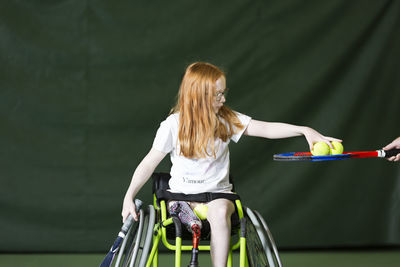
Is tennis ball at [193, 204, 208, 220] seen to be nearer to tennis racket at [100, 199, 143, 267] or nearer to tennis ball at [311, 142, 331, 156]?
tennis racket at [100, 199, 143, 267]

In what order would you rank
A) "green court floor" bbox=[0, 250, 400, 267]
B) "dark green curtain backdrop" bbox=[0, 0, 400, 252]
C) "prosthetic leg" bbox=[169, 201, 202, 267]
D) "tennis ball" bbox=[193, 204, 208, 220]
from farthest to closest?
"dark green curtain backdrop" bbox=[0, 0, 400, 252] → "green court floor" bbox=[0, 250, 400, 267] → "tennis ball" bbox=[193, 204, 208, 220] → "prosthetic leg" bbox=[169, 201, 202, 267]

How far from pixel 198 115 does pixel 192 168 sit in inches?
A: 8.3

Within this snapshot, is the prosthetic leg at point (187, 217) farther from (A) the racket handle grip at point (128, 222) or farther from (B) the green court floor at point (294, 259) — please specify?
(B) the green court floor at point (294, 259)

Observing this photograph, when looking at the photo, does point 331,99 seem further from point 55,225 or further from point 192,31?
point 55,225

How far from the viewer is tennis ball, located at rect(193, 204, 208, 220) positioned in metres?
2.08

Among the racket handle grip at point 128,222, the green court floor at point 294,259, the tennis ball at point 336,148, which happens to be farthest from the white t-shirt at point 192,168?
the green court floor at point 294,259

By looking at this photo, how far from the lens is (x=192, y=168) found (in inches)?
85.6

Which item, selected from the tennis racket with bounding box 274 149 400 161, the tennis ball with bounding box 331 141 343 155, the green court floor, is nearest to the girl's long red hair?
the tennis racket with bounding box 274 149 400 161

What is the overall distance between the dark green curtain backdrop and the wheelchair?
1.16m

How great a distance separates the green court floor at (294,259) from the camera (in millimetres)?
3078

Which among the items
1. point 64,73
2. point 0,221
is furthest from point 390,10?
point 0,221

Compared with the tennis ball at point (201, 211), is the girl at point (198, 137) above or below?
above

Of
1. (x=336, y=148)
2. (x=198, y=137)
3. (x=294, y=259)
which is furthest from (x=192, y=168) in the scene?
(x=294, y=259)

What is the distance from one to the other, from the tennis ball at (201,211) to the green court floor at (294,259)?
1.07 m
